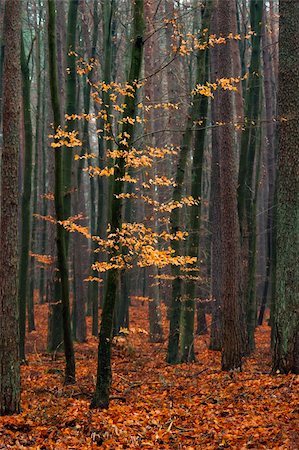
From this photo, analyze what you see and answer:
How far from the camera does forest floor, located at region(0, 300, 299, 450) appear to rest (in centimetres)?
770

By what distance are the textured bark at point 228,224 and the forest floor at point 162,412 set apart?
66 centimetres

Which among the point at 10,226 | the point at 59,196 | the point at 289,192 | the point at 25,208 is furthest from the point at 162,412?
the point at 25,208

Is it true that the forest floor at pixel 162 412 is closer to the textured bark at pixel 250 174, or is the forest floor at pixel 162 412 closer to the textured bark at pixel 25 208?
the textured bark at pixel 25 208

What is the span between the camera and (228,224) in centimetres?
1150

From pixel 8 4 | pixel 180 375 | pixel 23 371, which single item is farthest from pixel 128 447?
pixel 8 4

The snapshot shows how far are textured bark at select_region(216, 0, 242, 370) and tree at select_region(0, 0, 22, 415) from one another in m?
4.48

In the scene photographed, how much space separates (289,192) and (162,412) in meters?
4.48

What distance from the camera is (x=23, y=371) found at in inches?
511

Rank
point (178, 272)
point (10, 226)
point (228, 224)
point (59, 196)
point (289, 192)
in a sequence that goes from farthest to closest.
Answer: point (178, 272), point (228, 224), point (59, 196), point (289, 192), point (10, 226)

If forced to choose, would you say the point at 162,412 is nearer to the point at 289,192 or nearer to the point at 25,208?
the point at 289,192

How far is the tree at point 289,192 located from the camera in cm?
1001

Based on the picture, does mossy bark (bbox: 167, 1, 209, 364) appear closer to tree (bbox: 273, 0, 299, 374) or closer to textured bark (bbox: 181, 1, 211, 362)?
textured bark (bbox: 181, 1, 211, 362)

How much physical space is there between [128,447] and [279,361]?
376cm

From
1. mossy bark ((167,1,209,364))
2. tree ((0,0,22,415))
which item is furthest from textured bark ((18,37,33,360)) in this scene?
tree ((0,0,22,415))
